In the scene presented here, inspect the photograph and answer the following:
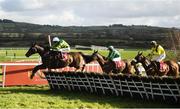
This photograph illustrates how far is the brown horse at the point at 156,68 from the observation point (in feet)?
68.0

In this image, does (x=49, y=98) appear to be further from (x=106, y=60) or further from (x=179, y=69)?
(x=179, y=69)

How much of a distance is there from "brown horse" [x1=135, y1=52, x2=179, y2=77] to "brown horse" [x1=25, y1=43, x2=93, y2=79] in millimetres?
2566

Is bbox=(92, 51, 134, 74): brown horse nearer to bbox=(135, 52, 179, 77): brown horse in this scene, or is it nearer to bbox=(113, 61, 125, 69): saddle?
bbox=(113, 61, 125, 69): saddle

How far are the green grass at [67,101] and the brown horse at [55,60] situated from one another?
2.68 m

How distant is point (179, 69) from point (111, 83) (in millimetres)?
4561

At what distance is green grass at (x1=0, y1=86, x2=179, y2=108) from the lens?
15289 millimetres

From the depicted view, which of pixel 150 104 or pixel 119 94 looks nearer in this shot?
pixel 150 104

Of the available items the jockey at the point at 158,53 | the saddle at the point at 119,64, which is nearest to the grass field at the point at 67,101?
the saddle at the point at 119,64

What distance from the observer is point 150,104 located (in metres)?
15.8

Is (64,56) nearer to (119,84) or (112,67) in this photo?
(112,67)

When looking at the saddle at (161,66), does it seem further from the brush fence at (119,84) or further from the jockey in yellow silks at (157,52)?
the brush fence at (119,84)

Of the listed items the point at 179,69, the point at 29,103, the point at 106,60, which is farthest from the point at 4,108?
the point at 179,69

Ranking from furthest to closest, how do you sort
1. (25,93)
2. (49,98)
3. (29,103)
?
(25,93) < (49,98) < (29,103)

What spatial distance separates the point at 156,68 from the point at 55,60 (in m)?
4.44
